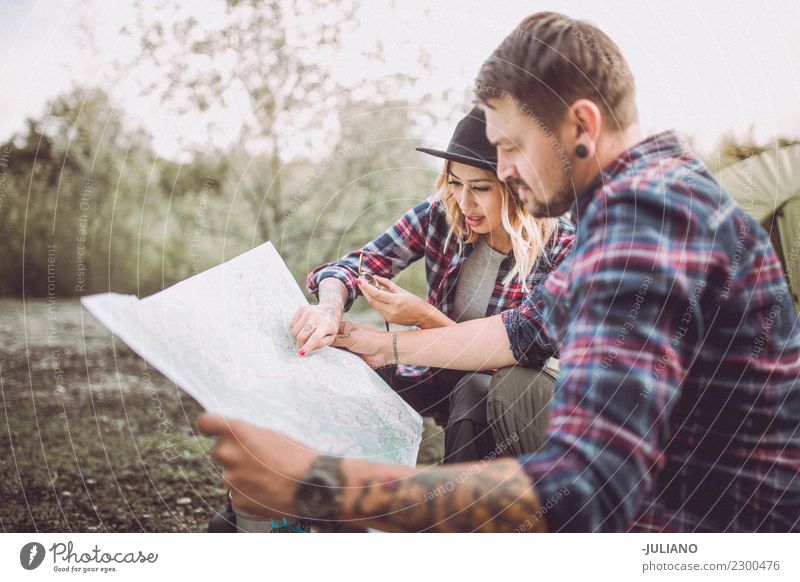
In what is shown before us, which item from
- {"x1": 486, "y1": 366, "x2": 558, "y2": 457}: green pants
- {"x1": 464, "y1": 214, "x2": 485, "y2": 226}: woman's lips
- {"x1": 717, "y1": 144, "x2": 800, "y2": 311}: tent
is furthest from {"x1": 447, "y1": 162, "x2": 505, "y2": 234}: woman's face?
{"x1": 717, "y1": 144, "x2": 800, "y2": 311}: tent

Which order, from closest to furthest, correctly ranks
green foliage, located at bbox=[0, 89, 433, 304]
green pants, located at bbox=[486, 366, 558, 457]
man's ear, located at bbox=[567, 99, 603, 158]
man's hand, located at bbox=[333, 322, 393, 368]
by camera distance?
man's ear, located at bbox=[567, 99, 603, 158], green pants, located at bbox=[486, 366, 558, 457], man's hand, located at bbox=[333, 322, 393, 368], green foliage, located at bbox=[0, 89, 433, 304]

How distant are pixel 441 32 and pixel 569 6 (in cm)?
20

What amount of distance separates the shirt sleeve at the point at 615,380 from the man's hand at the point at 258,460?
20 centimetres

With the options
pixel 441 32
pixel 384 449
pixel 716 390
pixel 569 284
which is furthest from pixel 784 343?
pixel 441 32

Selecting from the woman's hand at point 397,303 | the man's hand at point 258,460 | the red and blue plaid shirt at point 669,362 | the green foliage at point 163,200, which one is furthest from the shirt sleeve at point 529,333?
the man's hand at point 258,460

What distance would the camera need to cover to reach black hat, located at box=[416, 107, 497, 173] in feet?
3.36

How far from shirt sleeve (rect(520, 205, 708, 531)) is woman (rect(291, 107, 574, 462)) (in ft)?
1.68

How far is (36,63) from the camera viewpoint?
107 centimetres

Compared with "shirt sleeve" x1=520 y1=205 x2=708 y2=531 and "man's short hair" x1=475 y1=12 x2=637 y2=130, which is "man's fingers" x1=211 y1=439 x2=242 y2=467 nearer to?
"shirt sleeve" x1=520 y1=205 x2=708 y2=531

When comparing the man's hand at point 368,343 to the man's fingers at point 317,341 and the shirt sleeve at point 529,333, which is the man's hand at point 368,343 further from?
the shirt sleeve at point 529,333

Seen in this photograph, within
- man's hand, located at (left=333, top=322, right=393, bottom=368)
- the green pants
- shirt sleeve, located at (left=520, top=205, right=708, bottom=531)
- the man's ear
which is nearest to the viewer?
shirt sleeve, located at (left=520, top=205, right=708, bottom=531)

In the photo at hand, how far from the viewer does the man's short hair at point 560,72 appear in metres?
0.77

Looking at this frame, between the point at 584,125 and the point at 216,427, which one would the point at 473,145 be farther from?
the point at 216,427

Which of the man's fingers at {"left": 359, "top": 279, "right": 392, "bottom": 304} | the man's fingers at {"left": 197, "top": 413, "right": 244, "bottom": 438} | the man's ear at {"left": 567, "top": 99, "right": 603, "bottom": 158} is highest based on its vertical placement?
the man's ear at {"left": 567, "top": 99, "right": 603, "bottom": 158}
